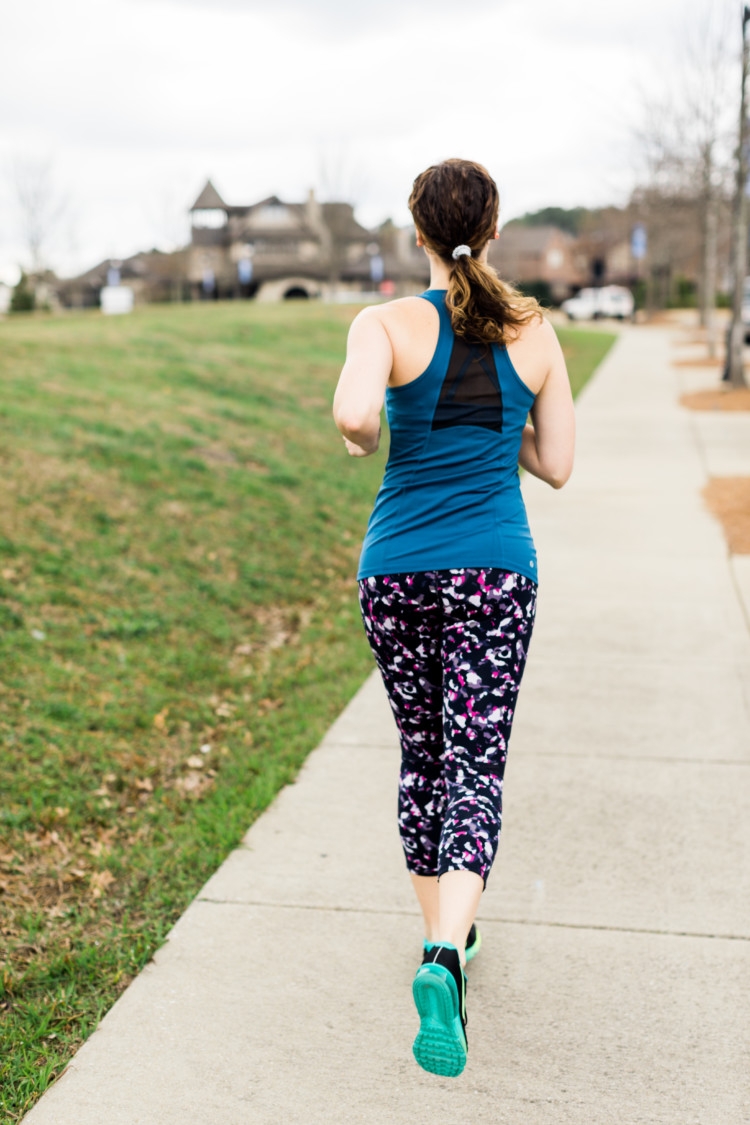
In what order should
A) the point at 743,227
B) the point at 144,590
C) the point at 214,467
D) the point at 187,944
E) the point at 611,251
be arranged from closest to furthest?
the point at 187,944 → the point at 144,590 → the point at 214,467 → the point at 743,227 → the point at 611,251

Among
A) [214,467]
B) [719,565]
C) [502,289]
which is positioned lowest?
[719,565]

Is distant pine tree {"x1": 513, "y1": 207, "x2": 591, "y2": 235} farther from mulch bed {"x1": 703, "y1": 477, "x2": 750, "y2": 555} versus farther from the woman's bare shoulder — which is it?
the woman's bare shoulder

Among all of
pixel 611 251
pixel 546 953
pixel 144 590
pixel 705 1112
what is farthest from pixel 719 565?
pixel 611 251

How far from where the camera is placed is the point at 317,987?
3.02 meters

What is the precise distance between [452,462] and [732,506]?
7657mm

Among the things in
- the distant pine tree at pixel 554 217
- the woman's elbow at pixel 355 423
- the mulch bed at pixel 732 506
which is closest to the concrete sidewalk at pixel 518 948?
the woman's elbow at pixel 355 423

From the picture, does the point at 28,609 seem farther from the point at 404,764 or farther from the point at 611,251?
the point at 611,251

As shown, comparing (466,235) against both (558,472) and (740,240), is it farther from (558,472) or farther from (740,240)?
(740,240)

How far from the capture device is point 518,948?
3211 millimetres

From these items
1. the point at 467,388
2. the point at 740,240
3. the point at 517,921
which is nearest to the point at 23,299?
the point at 740,240

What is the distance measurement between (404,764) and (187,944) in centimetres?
99

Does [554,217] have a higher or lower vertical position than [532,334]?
higher

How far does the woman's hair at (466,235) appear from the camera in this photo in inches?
93.5

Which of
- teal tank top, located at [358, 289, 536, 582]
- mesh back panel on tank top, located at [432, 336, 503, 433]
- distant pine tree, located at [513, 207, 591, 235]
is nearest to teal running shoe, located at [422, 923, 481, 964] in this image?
teal tank top, located at [358, 289, 536, 582]
